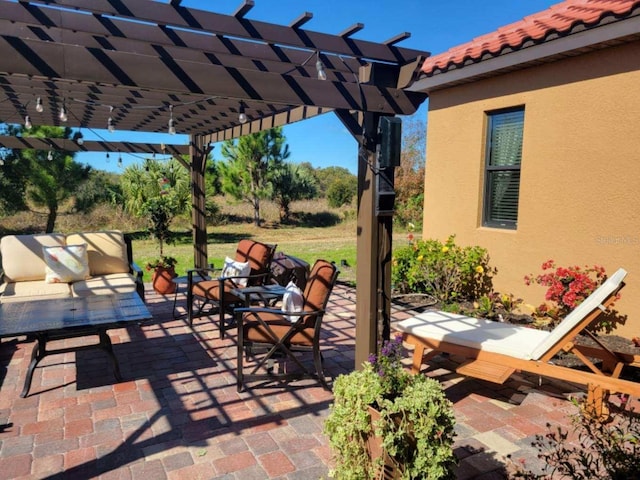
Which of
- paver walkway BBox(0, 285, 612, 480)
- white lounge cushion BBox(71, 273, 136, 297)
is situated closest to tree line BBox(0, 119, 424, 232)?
white lounge cushion BBox(71, 273, 136, 297)

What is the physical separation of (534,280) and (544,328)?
0.68m

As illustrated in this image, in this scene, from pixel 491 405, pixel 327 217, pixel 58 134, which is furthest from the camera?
pixel 327 217

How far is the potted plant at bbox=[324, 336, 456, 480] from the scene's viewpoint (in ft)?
7.02

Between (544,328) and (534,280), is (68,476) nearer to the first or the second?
(544,328)

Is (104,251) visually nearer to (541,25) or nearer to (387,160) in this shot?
(387,160)

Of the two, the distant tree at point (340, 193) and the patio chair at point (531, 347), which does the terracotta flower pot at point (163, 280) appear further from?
the distant tree at point (340, 193)

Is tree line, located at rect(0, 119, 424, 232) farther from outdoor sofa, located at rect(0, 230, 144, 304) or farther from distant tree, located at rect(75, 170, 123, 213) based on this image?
outdoor sofa, located at rect(0, 230, 144, 304)

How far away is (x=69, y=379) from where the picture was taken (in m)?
4.10

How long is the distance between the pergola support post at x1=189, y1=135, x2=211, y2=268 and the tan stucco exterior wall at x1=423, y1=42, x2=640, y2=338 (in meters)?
4.79

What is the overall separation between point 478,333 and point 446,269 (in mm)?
2279

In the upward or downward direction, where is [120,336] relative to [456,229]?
downward

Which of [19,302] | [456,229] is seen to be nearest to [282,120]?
[456,229]

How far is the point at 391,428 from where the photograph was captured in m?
2.14

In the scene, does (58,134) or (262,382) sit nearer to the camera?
(262,382)
